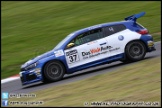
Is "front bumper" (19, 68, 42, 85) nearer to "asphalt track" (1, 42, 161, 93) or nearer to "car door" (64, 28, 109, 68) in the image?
"asphalt track" (1, 42, 161, 93)

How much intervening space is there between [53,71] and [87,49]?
4.25 feet

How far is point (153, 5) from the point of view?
30422 millimetres

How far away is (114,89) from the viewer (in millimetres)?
9648

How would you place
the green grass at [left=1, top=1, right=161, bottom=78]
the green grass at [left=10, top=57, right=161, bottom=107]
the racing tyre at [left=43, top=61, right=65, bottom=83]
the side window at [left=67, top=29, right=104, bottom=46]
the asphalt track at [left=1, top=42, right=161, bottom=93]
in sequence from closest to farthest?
the green grass at [left=10, top=57, right=161, bottom=107]
the asphalt track at [left=1, top=42, right=161, bottom=93]
the racing tyre at [left=43, top=61, right=65, bottom=83]
the side window at [left=67, top=29, right=104, bottom=46]
the green grass at [left=1, top=1, right=161, bottom=78]

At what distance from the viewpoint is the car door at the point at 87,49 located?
13430mm

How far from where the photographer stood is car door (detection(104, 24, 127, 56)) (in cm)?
1373

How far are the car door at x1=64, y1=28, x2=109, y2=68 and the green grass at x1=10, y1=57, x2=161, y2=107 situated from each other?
4.71ft

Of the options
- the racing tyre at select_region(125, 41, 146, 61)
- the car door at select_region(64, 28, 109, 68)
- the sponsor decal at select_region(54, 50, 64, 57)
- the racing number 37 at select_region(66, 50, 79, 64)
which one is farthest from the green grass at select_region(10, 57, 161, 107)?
the sponsor decal at select_region(54, 50, 64, 57)

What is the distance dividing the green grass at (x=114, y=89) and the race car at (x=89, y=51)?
135 centimetres

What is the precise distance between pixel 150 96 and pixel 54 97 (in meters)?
2.60

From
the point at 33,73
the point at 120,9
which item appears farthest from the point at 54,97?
the point at 120,9

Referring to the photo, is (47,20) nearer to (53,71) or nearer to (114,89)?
(53,71)

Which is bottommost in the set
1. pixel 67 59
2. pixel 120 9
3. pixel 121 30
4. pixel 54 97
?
pixel 54 97

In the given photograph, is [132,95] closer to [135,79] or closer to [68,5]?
[135,79]
